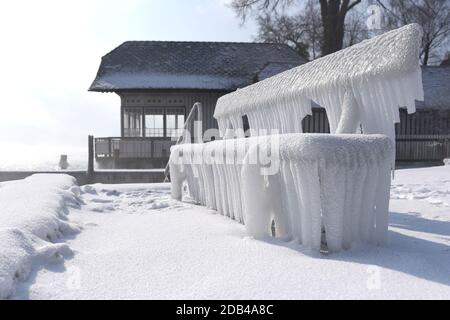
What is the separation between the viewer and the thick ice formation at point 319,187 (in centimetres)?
269

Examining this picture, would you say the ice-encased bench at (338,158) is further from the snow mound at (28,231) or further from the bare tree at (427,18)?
the bare tree at (427,18)

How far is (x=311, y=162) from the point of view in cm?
266

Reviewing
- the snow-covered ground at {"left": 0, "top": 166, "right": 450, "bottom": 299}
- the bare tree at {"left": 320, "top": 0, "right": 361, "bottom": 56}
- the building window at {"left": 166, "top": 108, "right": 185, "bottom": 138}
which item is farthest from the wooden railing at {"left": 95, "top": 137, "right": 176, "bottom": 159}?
the snow-covered ground at {"left": 0, "top": 166, "right": 450, "bottom": 299}

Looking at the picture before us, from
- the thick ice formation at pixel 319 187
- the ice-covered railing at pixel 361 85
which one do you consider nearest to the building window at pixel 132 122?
the ice-covered railing at pixel 361 85

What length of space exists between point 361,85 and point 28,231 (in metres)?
2.83

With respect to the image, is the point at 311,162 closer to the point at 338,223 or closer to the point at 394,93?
the point at 338,223

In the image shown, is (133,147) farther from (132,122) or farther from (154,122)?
(132,122)

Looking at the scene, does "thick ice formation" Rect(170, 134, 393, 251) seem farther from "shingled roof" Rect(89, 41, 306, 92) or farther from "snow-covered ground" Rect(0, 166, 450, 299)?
"shingled roof" Rect(89, 41, 306, 92)

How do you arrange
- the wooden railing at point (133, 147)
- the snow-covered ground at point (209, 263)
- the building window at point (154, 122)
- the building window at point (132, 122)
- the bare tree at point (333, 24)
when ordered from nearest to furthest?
the snow-covered ground at point (209, 263)
the wooden railing at point (133, 147)
the building window at point (132, 122)
the building window at point (154, 122)
the bare tree at point (333, 24)

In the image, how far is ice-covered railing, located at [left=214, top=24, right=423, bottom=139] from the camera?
3.08 metres

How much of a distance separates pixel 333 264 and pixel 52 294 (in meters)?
1.59

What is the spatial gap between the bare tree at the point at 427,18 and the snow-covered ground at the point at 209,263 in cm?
1904
